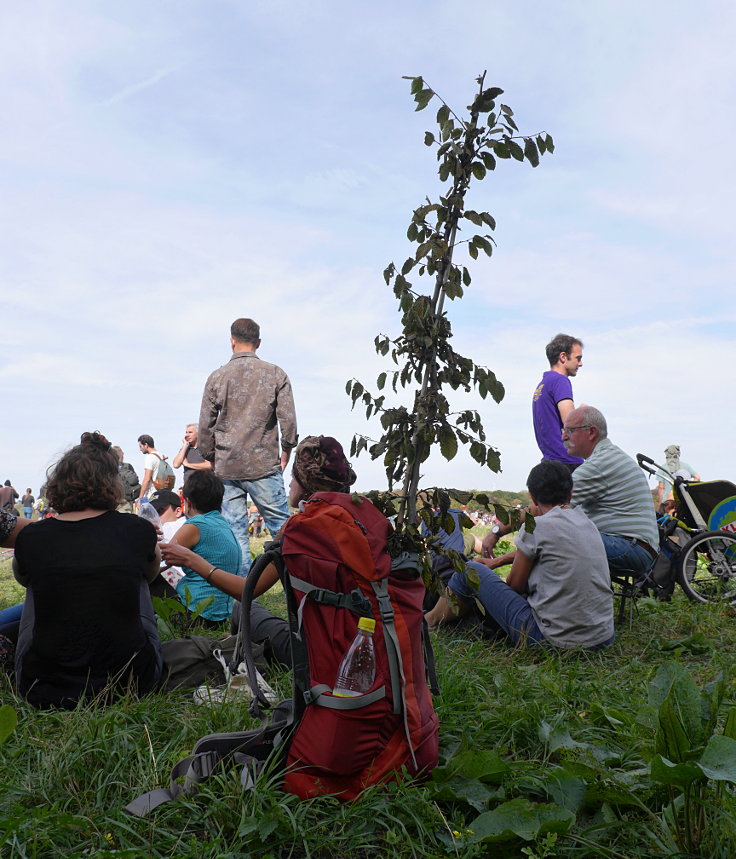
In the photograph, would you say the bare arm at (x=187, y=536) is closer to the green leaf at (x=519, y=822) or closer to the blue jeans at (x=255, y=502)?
the blue jeans at (x=255, y=502)

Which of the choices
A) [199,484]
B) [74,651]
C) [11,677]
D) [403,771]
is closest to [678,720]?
[403,771]

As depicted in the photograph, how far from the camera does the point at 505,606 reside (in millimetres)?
4316

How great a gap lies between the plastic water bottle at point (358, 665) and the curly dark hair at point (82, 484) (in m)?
1.51

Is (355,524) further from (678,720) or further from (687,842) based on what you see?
(687,842)

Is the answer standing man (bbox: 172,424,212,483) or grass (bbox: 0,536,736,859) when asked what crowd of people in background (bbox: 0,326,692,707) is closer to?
grass (bbox: 0,536,736,859)

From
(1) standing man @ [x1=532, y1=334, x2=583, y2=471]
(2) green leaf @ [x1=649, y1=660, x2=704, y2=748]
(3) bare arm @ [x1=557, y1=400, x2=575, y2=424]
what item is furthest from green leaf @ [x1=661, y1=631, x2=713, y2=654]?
(2) green leaf @ [x1=649, y1=660, x2=704, y2=748]

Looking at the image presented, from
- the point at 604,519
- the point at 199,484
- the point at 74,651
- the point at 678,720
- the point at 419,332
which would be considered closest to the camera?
the point at 678,720

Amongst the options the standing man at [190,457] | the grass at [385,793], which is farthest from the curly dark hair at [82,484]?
the standing man at [190,457]

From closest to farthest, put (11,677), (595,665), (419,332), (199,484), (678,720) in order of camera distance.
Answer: (678,720) → (419,332) → (11,677) → (595,665) → (199,484)

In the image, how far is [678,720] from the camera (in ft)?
6.22

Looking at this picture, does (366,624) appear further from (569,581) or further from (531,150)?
(569,581)

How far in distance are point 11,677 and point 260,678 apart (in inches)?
50.2

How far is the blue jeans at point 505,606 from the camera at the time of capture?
4211 millimetres

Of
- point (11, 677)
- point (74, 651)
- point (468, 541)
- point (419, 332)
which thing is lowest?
point (11, 677)
